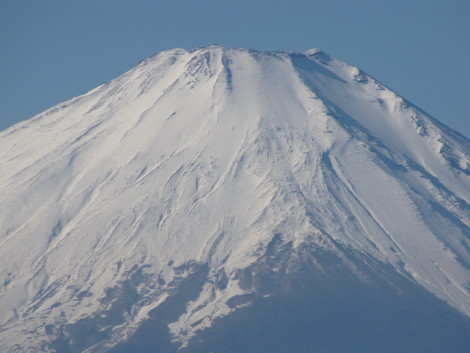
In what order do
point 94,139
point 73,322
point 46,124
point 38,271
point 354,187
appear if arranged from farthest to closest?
1. point 46,124
2. point 94,139
3. point 354,187
4. point 38,271
5. point 73,322

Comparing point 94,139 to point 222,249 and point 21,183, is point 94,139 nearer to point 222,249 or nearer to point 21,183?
point 21,183

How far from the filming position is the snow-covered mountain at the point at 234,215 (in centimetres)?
10450

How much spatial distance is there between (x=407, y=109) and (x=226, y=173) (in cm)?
2280

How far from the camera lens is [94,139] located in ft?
431

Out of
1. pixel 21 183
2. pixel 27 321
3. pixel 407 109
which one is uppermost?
pixel 21 183

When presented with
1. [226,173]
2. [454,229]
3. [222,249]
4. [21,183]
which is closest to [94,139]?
[21,183]

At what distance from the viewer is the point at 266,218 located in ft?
375

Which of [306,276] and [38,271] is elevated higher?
[38,271]

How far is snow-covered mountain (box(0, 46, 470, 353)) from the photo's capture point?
104 metres

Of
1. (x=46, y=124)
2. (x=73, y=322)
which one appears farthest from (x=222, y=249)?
(x=46, y=124)

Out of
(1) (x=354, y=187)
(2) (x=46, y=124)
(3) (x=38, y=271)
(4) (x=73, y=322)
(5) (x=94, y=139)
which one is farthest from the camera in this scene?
(2) (x=46, y=124)

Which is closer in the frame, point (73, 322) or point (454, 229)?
point (73, 322)

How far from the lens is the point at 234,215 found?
4528 inches

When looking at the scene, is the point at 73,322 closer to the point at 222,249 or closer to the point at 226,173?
the point at 222,249
